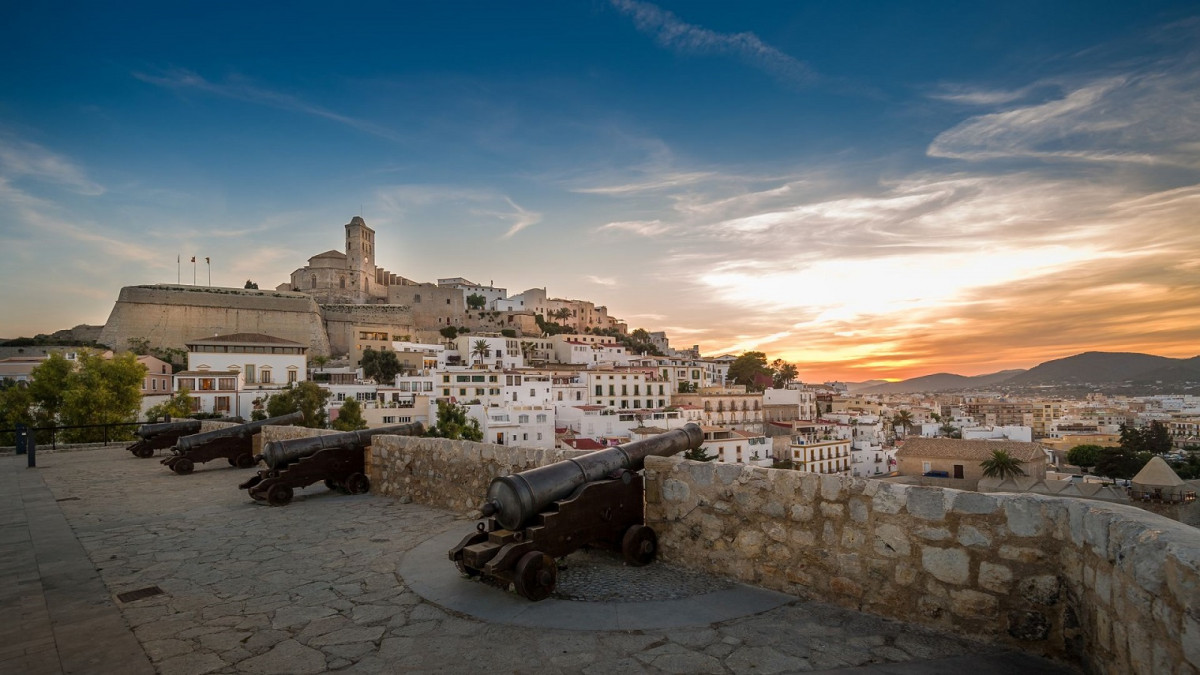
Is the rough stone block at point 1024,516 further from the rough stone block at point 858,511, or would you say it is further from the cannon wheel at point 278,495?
the cannon wheel at point 278,495

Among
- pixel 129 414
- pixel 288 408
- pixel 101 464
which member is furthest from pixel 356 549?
pixel 288 408

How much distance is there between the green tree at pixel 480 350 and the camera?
77.8 m

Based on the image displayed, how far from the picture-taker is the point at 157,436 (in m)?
13.1

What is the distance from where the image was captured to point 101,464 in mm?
11977

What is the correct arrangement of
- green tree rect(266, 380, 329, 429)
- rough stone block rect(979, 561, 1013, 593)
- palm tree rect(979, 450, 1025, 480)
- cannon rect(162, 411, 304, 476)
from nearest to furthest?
rough stone block rect(979, 561, 1013, 593), cannon rect(162, 411, 304, 476), palm tree rect(979, 450, 1025, 480), green tree rect(266, 380, 329, 429)

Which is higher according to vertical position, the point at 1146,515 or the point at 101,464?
the point at 1146,515

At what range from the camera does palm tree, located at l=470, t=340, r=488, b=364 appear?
77812mm

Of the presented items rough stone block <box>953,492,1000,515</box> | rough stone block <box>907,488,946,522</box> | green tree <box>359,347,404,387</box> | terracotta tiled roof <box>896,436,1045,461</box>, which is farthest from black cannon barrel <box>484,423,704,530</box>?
green tree <box>359,347,404,387</box>

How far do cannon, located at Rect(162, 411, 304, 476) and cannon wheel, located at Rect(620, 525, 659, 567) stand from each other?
9.46 meters

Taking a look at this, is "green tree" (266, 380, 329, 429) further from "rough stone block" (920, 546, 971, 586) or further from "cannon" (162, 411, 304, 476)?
"rough stone block" (920, 546, 971, 586)

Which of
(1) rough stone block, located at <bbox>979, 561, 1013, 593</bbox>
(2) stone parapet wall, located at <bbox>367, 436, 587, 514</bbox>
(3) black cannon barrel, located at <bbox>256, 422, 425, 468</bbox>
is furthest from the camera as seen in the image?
(3) black cannon barrel, located at <bbox>256, 422, 425, 468</bbox>

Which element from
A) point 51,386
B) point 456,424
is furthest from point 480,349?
point 51,386

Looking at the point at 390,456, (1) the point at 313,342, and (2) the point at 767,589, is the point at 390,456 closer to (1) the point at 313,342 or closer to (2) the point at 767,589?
(2) the point at 767,589

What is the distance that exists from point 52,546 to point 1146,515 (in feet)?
25.4
